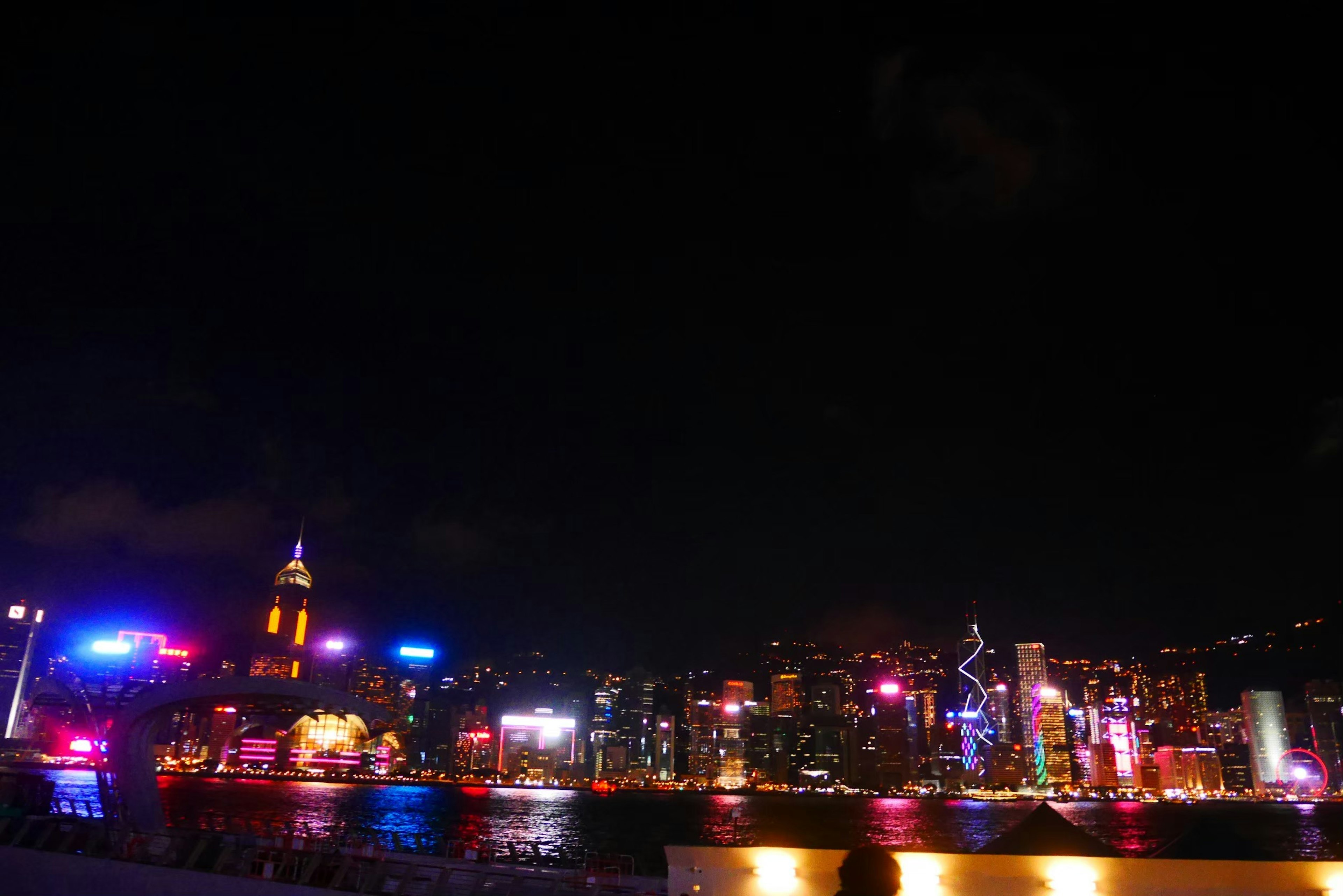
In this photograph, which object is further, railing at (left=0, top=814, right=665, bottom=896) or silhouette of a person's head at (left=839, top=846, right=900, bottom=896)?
railing at (left=0, top=814, right=665, bottom=896)

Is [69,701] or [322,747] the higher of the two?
[69,701]

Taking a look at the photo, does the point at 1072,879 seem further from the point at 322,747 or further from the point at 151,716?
the point at 322,747

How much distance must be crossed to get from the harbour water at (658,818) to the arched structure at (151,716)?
493 inches

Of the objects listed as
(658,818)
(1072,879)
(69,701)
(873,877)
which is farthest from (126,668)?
(658,818)

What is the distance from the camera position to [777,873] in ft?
39.9

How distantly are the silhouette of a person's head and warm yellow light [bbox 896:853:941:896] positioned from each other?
315 inches

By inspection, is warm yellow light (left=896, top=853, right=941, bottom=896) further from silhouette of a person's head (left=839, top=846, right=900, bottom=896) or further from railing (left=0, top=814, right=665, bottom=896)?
silhouette of a person's head (left=839, top=846, right=900, bottom=896)

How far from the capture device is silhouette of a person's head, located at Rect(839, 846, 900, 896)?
4344 mm

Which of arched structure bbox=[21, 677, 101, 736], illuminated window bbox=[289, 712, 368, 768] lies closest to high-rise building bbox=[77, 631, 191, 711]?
arched structure bbox=[21, 677, 101, 736]

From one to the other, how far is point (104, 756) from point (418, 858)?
7.49m

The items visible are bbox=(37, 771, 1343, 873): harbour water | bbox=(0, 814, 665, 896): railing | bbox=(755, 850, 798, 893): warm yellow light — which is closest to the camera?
bbox=(755, 850, 798, 893): warm yellow light

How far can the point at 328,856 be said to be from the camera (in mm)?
17672

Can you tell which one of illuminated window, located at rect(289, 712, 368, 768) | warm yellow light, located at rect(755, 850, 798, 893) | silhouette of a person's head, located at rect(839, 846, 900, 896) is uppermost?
silhouette of a person's head, located at rect(839, 846, 900, 896)

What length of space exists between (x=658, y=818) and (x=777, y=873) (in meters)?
104
